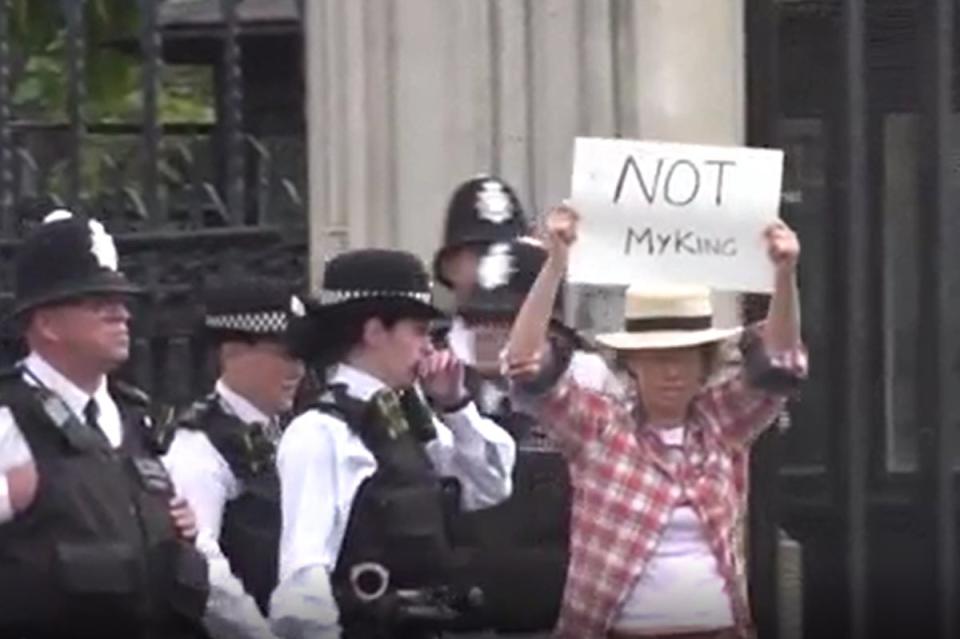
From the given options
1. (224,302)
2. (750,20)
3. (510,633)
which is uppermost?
(750,20)

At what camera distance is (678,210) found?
7.51m

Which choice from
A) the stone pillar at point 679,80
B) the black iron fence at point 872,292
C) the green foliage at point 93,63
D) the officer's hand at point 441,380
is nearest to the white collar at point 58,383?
the officer's hand at point 441,380

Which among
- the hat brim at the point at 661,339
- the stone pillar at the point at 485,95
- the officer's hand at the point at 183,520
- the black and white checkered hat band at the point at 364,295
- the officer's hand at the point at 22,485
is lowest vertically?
the officer's hand at the point at 183,520

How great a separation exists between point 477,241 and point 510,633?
0.90m

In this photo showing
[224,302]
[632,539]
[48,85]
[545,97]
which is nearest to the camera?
[632,539]

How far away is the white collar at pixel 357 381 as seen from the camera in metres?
7.46

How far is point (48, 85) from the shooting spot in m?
13.0

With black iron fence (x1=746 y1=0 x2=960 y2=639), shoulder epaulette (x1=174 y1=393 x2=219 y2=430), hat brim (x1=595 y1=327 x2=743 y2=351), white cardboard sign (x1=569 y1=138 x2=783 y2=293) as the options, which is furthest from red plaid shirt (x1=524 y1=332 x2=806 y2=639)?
black iron fence (x1=746 y1=0 x2=960 y2=639)

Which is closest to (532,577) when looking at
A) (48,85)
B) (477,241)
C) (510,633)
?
(510,633)

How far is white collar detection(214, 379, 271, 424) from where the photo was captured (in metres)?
7.83

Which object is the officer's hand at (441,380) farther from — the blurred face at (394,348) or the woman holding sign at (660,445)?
the woman holding sign at (660,445)

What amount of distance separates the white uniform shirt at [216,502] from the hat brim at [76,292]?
475 millimetres

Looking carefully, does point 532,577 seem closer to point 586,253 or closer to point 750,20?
point 586,253

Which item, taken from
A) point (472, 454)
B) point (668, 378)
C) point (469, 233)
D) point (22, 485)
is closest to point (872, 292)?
point (469, 233)
